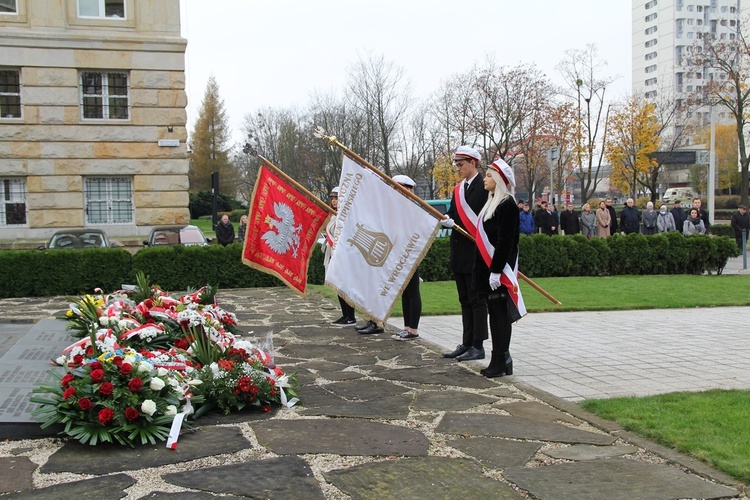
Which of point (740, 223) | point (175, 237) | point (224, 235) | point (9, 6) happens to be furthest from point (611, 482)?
point (9, 6)

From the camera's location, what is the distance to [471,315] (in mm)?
8320

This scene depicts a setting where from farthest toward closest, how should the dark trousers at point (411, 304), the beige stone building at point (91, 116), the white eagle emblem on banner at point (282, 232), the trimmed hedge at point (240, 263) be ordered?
the beige stone building at point (91, 116) → the trimmed hedge at point (240, 263) → the white eagle emblem on banner at point (282, 232) → the dark trousers at point (411, 304)

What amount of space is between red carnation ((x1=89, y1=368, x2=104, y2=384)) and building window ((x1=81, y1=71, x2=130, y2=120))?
21.8 meters

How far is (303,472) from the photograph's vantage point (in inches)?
179

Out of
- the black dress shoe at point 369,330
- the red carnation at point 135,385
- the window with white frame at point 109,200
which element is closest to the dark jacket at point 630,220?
the black dress shoe at point 369,330

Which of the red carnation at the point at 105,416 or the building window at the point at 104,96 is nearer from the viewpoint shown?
the red carnation at the point at 105,416

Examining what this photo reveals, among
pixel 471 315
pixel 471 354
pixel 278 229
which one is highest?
pixel 278 229

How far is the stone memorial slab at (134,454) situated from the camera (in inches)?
181

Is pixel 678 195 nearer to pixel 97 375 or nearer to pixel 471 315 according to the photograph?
pixel 471 315

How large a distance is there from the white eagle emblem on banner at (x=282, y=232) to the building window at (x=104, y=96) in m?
17.6

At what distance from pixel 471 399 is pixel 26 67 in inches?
889

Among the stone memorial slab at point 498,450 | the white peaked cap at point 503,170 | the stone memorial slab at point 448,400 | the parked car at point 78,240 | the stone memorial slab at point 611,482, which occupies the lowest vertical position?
the stone memorial slab at point 611,482

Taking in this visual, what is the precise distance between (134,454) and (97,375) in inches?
25.8

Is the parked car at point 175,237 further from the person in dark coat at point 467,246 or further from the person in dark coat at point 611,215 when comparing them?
the person in dark coat at point 467,246
